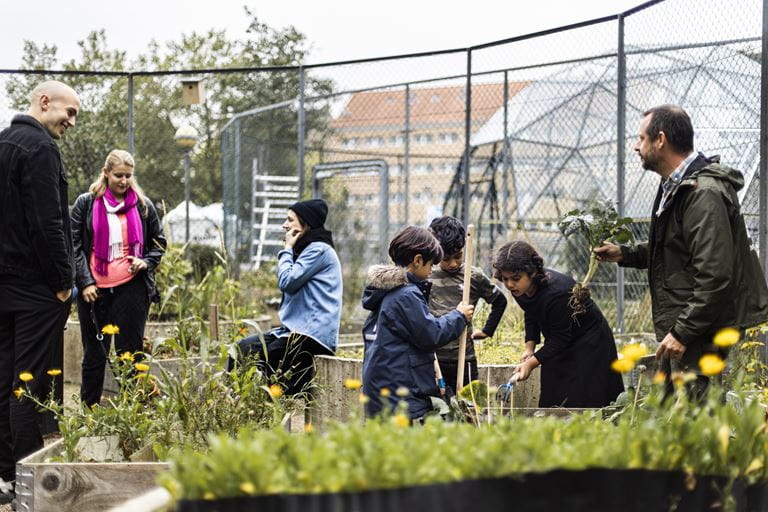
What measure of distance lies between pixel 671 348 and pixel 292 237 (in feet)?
8.83

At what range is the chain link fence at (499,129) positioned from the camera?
20.5ft

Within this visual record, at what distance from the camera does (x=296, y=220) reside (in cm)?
593

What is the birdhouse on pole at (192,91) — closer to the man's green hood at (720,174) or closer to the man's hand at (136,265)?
the man's hand at (136,265)

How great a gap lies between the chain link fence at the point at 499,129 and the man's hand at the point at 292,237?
1.82 meters

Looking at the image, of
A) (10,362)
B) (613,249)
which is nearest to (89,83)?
(10,362)

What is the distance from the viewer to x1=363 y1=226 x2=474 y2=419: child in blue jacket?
4.14 metres

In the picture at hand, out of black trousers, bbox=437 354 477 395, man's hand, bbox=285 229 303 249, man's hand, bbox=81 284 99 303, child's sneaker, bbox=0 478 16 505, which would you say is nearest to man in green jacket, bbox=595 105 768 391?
black trousers, bbox=437 354 477 395

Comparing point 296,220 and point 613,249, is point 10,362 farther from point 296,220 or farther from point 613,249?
point 613,249

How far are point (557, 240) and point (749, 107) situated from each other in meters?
3.87

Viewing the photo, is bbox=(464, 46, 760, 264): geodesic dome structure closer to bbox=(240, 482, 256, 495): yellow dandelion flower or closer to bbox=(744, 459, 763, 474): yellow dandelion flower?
bbox=(744, 459, 763, 474): yellow dandelion flower

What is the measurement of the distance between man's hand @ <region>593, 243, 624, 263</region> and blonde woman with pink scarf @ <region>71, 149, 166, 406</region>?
9.86 feet

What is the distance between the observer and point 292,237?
233 inches

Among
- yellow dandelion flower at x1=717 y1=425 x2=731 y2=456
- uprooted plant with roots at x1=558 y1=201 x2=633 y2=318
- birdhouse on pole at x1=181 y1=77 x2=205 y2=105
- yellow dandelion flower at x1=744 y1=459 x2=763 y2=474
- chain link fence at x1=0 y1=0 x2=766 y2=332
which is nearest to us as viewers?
yellow dandelion flower at x1=717 y1=425 x2=731 y2=456

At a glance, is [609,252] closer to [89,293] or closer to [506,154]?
[89,293]
